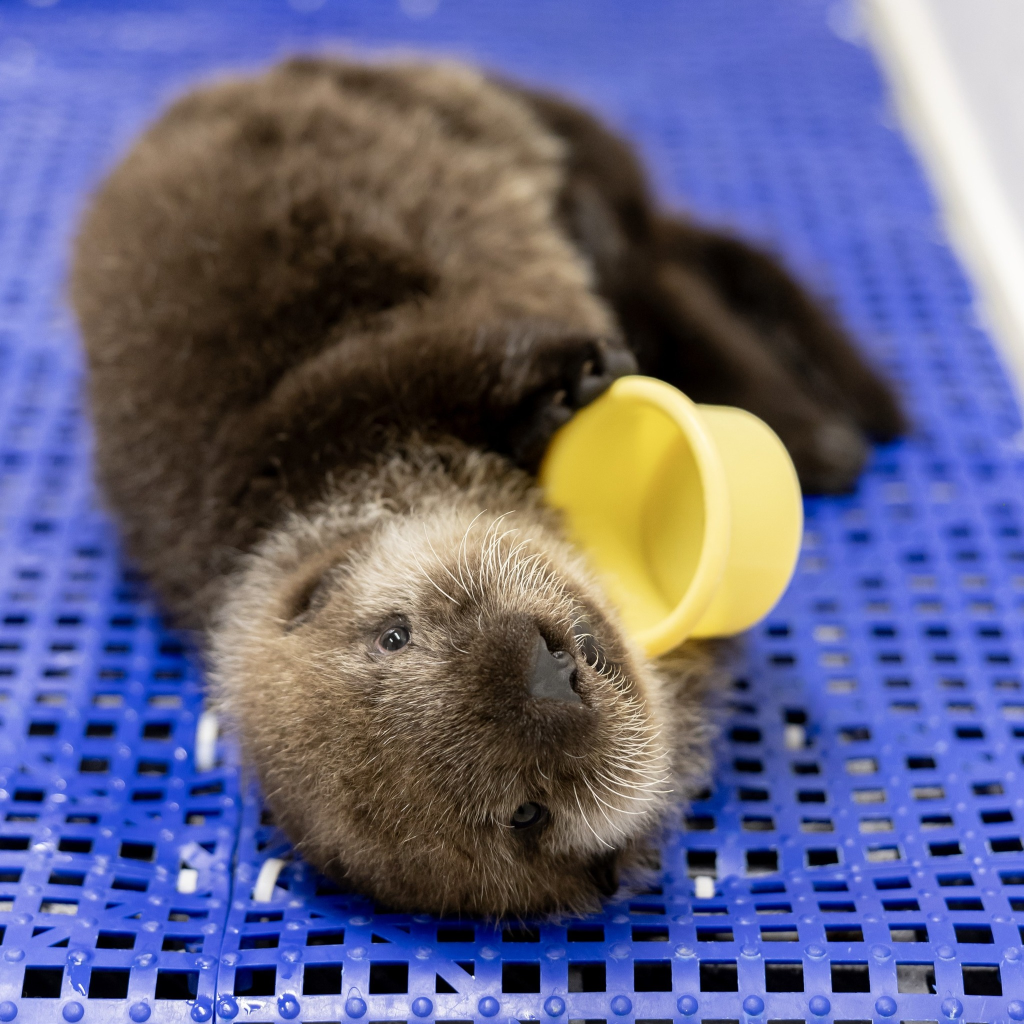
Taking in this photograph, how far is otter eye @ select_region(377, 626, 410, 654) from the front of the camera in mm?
Answer: 1636

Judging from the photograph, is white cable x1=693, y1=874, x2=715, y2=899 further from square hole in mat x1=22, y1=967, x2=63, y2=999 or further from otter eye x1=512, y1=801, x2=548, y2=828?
square hole in mat x1=22, y1=967, x2=63, y2=999

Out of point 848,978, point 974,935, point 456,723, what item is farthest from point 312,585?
point 974,935

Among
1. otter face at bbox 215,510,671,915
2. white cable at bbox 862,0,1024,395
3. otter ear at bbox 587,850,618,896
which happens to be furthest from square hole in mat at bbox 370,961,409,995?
white cable at bbox 862,0,1024,395

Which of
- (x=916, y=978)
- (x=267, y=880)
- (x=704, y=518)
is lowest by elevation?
(x=267, y=880)

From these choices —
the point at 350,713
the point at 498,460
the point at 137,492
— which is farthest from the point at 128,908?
the point at 498,460

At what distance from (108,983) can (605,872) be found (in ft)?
2.81

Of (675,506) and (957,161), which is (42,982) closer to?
(675,506)

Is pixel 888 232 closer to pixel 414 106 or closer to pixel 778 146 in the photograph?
pixel 778 146

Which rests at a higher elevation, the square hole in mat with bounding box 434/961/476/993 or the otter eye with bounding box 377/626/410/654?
the otter eye with bounding box 377/626/410/654

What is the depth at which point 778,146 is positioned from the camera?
3832 millimetres

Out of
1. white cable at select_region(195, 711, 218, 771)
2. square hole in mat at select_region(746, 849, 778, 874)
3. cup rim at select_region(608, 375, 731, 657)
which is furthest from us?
white cable at select_region(195, 711, 218, 771)

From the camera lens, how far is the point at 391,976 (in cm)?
177

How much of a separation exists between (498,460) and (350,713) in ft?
2.17

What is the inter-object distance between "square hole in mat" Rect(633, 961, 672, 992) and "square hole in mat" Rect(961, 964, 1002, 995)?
1.58ft
